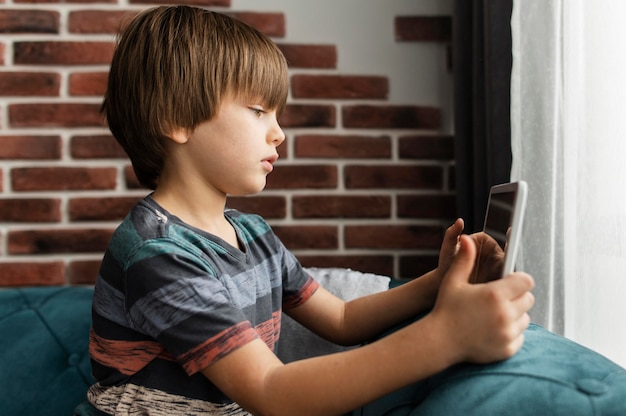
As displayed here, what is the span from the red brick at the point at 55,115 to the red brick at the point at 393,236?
0.76m

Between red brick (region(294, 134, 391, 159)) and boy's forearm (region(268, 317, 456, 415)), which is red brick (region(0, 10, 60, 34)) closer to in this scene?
red brick (region(294, 134, 391, 159))

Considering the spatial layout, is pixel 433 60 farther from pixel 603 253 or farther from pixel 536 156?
pixel 603 253

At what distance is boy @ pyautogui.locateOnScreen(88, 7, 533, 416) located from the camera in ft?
2.40

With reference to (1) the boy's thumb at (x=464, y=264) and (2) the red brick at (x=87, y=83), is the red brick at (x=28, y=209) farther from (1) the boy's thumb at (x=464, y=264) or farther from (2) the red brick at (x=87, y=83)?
(1) the boy's thumb at (x=464, y=264)

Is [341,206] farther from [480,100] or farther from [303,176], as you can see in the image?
[480,100]

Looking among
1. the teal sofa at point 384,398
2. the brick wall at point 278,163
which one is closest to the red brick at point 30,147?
the brick wall at point 278,163

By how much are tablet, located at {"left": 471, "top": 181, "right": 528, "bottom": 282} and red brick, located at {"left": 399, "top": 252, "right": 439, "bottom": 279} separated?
873mm

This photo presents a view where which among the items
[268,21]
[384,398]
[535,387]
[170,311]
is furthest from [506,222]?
[268,21]

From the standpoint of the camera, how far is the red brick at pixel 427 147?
1733mm

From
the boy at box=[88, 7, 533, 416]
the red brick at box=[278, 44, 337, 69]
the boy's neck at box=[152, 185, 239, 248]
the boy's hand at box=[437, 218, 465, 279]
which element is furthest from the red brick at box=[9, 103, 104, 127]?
the boy's hand at box=[437, 218, 465, 279]

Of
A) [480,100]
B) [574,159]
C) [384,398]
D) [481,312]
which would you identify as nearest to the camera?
[481,312]

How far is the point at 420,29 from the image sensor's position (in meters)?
1.72

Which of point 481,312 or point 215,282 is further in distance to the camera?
point 215,282

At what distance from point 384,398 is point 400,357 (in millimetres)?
221
